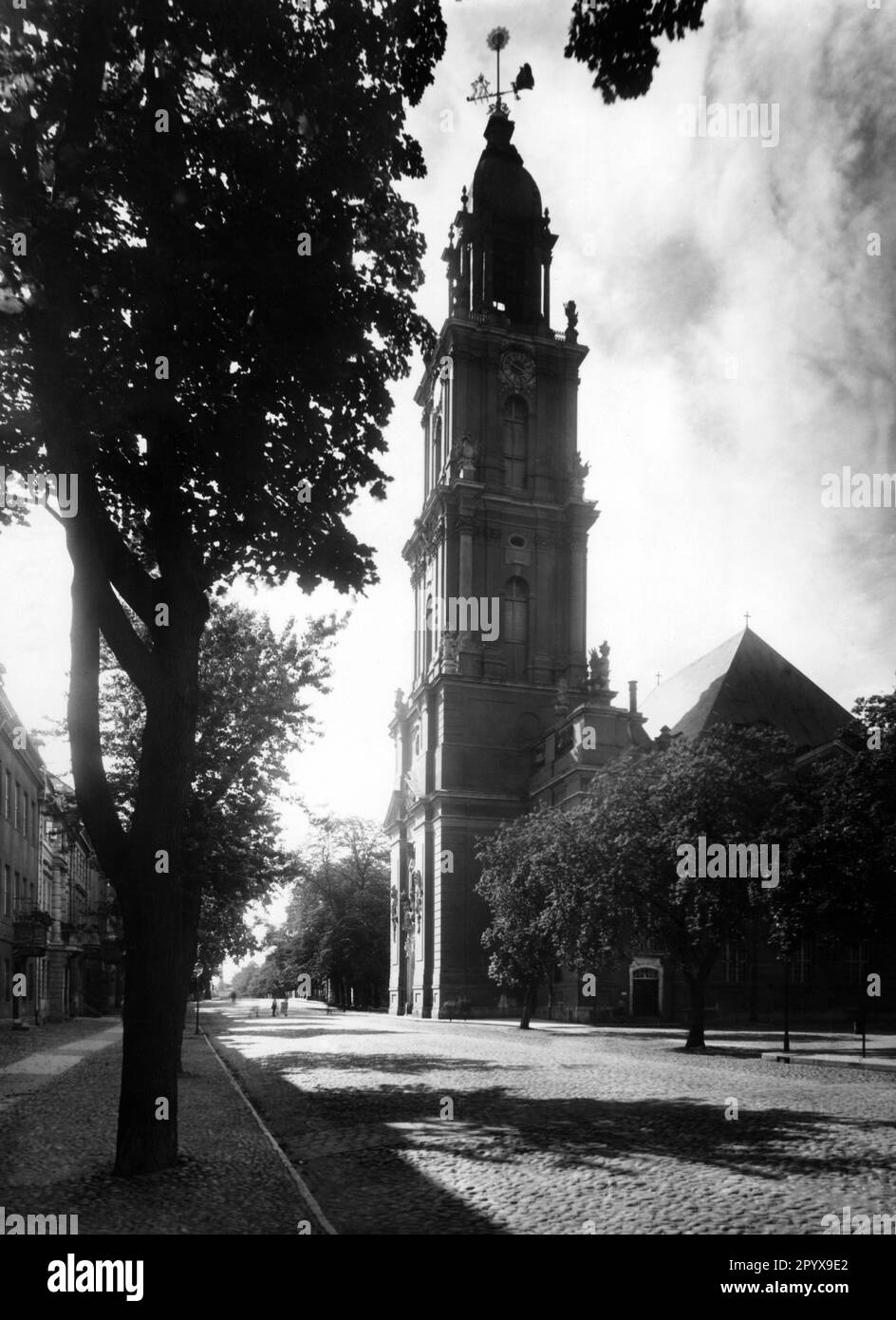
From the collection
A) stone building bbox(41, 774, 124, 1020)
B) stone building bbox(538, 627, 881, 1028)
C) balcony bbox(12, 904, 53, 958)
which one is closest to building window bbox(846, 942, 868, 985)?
stone building bbox(538, 627, 881, 1028)

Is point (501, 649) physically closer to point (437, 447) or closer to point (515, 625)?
point (515, 625)

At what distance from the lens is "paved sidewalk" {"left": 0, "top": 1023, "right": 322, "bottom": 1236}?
827 cm

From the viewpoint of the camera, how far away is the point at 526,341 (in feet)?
203

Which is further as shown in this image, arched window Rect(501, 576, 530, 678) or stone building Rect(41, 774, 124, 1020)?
arched window Rect(501, 576, 530, 678)

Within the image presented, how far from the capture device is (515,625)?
195 feet

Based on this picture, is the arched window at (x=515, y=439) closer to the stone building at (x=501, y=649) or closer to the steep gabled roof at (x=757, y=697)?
the stone building at (x=501, y=649)

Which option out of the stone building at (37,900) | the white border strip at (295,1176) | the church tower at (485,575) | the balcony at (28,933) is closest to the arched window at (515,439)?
the church tower at (485,575)

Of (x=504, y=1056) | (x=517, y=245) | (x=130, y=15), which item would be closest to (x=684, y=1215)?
(x=130, y=15)

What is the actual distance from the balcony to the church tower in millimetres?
18059

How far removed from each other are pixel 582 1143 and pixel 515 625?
1902 inches

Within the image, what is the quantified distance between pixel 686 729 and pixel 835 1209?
47.7m

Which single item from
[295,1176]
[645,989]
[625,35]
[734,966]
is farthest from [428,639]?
[625,35]

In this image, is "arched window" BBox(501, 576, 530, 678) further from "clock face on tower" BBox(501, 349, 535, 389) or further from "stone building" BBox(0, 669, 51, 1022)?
"stone building" BBox(0, 669, 51, 1022)

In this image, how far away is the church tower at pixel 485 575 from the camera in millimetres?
56000
